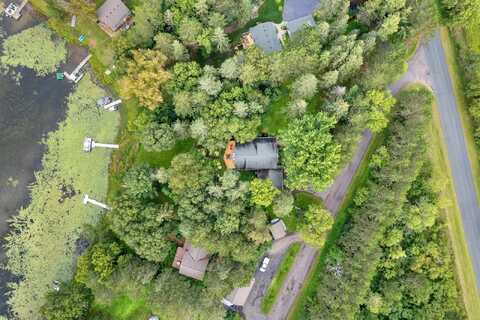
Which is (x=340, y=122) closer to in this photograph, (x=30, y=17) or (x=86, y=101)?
(x=86, y=101)

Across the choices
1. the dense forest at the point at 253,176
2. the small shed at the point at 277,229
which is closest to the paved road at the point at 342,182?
the dense forest at the point at 253,176

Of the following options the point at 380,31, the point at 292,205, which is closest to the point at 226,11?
the point at 380,31

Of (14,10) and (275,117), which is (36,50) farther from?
(275,117)

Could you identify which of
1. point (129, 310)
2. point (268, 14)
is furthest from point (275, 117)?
point (129, 310)

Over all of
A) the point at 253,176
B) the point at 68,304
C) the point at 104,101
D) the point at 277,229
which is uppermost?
the point at 104,101

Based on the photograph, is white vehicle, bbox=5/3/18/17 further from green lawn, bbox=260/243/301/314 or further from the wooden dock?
green lawn, bbox=260/243/301/314

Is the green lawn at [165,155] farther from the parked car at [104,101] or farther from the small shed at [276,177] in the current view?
the small shed at [276,177]

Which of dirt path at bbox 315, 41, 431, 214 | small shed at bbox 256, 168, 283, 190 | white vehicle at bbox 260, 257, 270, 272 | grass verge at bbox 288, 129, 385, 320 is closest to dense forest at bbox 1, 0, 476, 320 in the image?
small shed at bbox 256, 168, 283, 190
